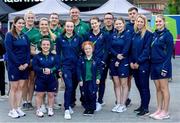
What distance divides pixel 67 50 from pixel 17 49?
0.91 meters

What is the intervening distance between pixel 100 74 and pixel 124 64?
52cm

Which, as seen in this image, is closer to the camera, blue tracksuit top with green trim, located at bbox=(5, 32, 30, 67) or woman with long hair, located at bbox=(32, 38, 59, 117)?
blue tracksuit top with green trim, located at bbox=(5, 32, 30, 67)

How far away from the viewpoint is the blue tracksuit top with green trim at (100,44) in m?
8.52

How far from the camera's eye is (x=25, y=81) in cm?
850

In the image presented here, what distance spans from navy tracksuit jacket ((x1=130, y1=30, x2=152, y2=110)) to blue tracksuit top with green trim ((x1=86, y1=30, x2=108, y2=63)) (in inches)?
21.4

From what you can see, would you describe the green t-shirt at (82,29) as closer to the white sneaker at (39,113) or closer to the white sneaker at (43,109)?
the white sneaker at (43,109)

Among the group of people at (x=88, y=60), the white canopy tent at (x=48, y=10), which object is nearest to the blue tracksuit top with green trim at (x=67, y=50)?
the group of people at (x=88, y=60)

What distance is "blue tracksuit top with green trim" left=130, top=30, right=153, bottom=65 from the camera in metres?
8.01

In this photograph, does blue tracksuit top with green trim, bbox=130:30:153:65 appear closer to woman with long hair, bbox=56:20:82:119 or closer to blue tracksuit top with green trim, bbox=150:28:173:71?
blue tracksuit top with green trim, bbox=150:28:173:71

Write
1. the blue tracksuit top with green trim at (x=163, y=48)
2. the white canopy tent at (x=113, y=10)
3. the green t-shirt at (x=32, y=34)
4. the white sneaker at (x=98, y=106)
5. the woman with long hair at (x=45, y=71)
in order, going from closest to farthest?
the blue tracksuit top with green trim at (x=163, y=48), the woman with long hair at (x=45, y=71), the green t-shirt at (x=32, y=34), the white sneaker at (x=98, y=106), the white canopy tent at (x=113, y=10)

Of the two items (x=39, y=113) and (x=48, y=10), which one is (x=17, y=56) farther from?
(x=48, y=10)

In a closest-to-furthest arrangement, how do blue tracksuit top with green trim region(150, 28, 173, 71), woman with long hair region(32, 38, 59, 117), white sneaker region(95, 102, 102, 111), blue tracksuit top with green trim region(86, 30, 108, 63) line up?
blue tracksuit top with green trim region(150, 28, 173, 71) → woman with long hair region(32, 38, 59, 117) → blue tracksuit top with green trim region(86, 30, 108, 63) → white sneaker region(95, 102, 102, 111)

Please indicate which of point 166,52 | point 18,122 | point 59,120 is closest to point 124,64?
point 166,52

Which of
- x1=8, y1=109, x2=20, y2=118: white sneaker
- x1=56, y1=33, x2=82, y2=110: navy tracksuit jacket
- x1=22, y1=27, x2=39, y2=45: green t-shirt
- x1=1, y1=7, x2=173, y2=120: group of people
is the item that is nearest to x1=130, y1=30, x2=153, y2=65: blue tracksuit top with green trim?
x1=1, y1=7, x2=173, y2=120: group of people
